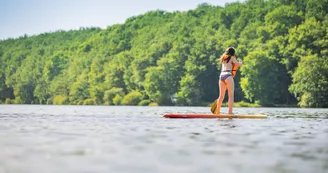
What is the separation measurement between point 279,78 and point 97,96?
52.3 m

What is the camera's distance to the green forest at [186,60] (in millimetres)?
87625

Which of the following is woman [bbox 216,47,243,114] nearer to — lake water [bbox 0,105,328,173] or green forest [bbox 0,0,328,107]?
lake water [bbox 0,105,328,173]

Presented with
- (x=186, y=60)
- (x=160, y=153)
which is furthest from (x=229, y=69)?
(x=186, y=60)

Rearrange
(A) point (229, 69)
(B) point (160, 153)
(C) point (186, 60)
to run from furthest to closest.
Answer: (C) point (186, 60) < (A) point (229, 69) < (B) point (160, 153)

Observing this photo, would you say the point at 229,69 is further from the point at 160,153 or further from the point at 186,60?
the point at 186,60

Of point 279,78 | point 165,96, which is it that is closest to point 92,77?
point 165,96

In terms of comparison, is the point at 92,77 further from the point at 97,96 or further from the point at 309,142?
the point at 309,142

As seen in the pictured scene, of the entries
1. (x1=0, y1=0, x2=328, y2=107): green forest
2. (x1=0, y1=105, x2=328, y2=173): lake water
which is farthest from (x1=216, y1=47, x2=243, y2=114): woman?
(x1=0, y1=0, x2=328, y2=107): green forest

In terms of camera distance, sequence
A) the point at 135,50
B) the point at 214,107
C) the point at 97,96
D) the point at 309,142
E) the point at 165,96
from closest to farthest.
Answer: the point at 309,142 → the point at 214,107 → the point at 165,96 → the point at 97,96 → the point at 135,50

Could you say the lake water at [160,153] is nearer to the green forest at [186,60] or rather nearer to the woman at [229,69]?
the woman at [229,69]

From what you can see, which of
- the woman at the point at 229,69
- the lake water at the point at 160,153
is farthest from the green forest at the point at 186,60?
the lake water at the point at 160,153

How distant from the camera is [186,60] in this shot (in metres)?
114

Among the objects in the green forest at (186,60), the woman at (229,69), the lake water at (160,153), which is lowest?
the lake water at (160,153)

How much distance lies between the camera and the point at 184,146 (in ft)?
28.0
